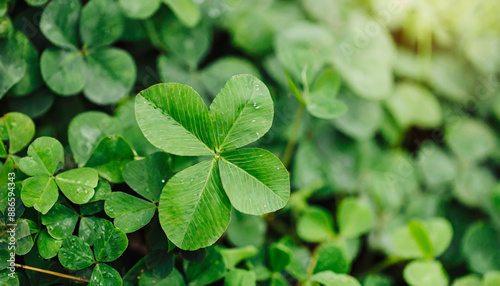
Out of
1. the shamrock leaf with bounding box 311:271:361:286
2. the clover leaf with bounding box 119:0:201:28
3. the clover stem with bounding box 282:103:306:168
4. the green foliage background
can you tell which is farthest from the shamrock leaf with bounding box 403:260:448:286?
the clover leaf with bounding box 119:0:201:28

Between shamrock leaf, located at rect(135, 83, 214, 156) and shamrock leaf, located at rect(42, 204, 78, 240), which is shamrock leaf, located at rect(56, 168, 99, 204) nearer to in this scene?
shamrock leaf, located at rect(42, 204, 78, 240)

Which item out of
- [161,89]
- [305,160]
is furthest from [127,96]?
[305,160]

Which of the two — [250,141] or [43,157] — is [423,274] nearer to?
[250,141]

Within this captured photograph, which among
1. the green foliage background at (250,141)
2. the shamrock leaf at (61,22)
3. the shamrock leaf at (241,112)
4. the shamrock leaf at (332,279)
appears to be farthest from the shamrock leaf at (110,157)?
the shamrock leaf at (332,279)

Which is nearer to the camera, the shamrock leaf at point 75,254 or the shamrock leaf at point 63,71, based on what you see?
the shamrock leaf at point 75,254

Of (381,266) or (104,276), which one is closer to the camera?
(104,276)

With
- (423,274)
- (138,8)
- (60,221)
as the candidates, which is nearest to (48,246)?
(60,221)

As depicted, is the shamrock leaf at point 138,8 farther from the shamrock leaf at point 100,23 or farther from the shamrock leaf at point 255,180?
the shamrock leaf at point 255,180
